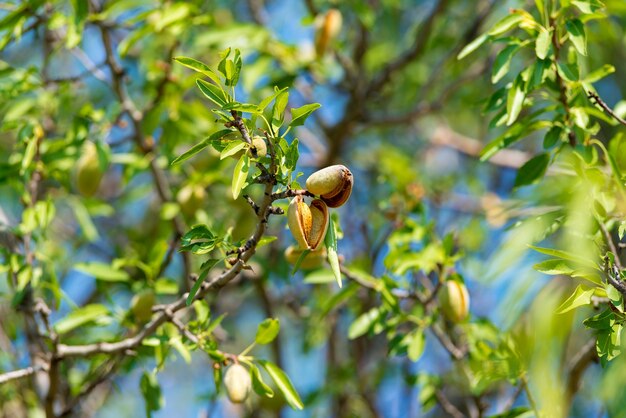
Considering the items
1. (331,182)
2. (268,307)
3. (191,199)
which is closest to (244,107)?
(331,182)

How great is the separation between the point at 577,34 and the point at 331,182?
1.97 ft

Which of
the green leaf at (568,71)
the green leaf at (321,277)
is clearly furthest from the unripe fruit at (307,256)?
the green leaf at (568,71)

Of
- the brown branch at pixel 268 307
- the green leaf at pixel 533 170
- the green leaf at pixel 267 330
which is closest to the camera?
the green leaf at pixel 267 330

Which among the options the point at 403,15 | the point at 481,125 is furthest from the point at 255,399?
the point at 403,15

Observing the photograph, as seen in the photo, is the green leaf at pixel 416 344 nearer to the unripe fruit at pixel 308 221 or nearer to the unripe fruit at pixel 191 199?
the unripe fruit at pixel 308 221

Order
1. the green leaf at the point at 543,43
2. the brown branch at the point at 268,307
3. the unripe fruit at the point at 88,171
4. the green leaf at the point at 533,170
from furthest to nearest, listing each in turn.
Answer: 1. the brown branch at the point at 268,307
2. the unripe fruit at the point at 88,171
3. the green leaf at the point at 533,170
4. the green leaf at the point at 543,43

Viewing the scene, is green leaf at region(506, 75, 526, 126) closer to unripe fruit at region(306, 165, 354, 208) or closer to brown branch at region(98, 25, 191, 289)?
unripe fruit at region(306, 165, 354, 208)

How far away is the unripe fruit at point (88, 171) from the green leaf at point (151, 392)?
630 millimetres

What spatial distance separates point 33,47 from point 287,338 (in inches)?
77.0

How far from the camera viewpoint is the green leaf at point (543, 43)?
140cm

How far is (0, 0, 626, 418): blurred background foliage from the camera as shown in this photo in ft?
5.06

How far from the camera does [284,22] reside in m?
3.54

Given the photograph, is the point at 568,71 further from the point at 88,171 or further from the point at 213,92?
the point at 88,171

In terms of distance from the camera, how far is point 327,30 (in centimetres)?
248
